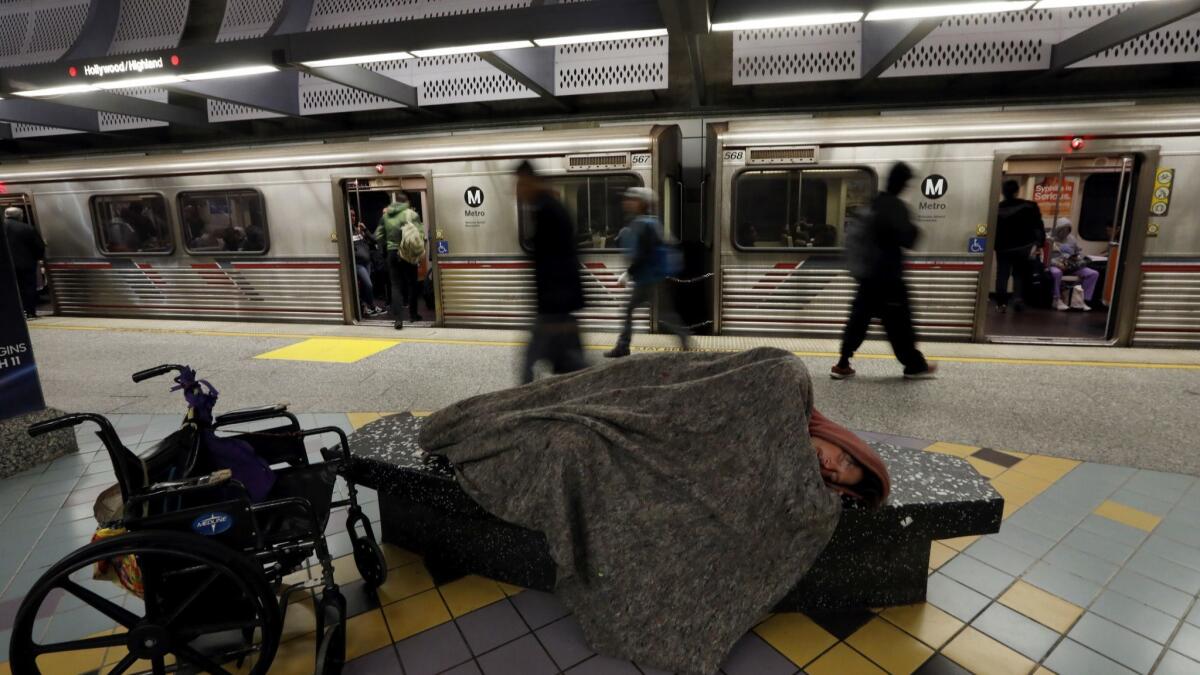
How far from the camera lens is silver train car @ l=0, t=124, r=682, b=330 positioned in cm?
677

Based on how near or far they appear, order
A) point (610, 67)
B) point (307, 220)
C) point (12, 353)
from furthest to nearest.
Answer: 1. point (307, 220)
2. point (610, 67)
3. point (12, 353)

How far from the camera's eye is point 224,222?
7.98 metres

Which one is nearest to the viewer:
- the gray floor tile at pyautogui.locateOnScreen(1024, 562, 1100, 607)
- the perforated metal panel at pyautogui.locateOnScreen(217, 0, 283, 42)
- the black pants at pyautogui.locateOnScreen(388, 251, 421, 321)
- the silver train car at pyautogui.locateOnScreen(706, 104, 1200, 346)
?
the gray floor tile at pyautogui.locateOnScreen(1024, 562, 1100, 607)

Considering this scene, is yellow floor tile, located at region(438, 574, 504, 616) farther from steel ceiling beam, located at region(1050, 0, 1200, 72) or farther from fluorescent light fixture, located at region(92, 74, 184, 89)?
steel ceiling beam, located at region(1050, 0, 1200, 72)

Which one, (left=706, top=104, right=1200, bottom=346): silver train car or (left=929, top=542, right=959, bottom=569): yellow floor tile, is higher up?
(left=706, top=104, right=1200, bottom=346): silver train car

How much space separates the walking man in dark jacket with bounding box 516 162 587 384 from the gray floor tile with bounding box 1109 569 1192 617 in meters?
2.83

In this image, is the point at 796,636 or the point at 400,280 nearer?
the point at 796,636

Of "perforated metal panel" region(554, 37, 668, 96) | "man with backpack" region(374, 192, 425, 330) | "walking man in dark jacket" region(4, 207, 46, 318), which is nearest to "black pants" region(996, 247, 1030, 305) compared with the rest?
"perforated metal panel" region(554, 37, 668, 96)

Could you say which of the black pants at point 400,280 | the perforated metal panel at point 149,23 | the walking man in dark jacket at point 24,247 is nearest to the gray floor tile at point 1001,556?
the black pants at point 400,280

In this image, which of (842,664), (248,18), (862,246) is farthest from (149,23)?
(842,664)

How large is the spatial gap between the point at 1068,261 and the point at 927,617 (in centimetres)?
869

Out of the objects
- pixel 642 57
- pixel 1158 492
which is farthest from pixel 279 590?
pixel 642 57

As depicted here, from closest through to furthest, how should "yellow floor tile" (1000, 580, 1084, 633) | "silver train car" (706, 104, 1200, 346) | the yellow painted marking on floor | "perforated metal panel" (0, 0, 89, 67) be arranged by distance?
"yellow floor tile" (1000, 580, 1084, 633), the yellow painted marking on floor, "silver train car" (706, 104, 1200, 346), "perforated metal panel" (0, 0, 89, 67)

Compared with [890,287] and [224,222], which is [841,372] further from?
[224,222]
